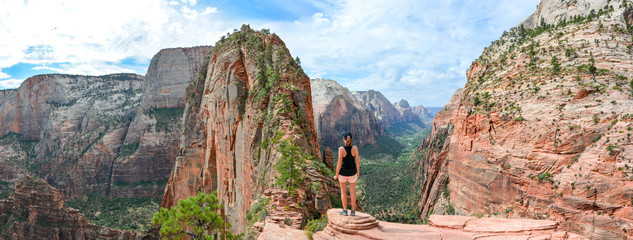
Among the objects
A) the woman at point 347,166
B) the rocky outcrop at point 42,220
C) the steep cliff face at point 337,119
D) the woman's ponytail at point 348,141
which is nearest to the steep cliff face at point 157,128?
the rocky outcrop at point 42,220

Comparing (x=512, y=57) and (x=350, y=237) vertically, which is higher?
(x=512, y=57)

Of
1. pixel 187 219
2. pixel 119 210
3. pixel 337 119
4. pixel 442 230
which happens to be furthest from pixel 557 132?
pixel 337 119

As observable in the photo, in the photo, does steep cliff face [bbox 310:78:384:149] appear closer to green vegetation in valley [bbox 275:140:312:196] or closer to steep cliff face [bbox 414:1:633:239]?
steep cliff face [bbox 414:1:633:239]

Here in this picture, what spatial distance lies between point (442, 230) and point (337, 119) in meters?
166

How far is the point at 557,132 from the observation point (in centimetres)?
2966

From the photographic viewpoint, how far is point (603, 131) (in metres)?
27.5

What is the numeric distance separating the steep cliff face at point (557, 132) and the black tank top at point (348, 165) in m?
26.6

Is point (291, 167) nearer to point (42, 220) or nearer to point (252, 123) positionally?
point (252, 123)

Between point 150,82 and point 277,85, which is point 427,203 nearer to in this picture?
point 277,85

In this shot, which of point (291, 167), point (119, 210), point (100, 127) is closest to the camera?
point (291, 167)

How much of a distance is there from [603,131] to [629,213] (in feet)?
27.4

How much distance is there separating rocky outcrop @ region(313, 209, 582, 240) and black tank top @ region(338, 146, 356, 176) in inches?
69.5

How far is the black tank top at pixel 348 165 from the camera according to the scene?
11912 mm

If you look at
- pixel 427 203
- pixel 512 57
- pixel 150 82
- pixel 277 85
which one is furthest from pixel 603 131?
pixel 150 82
